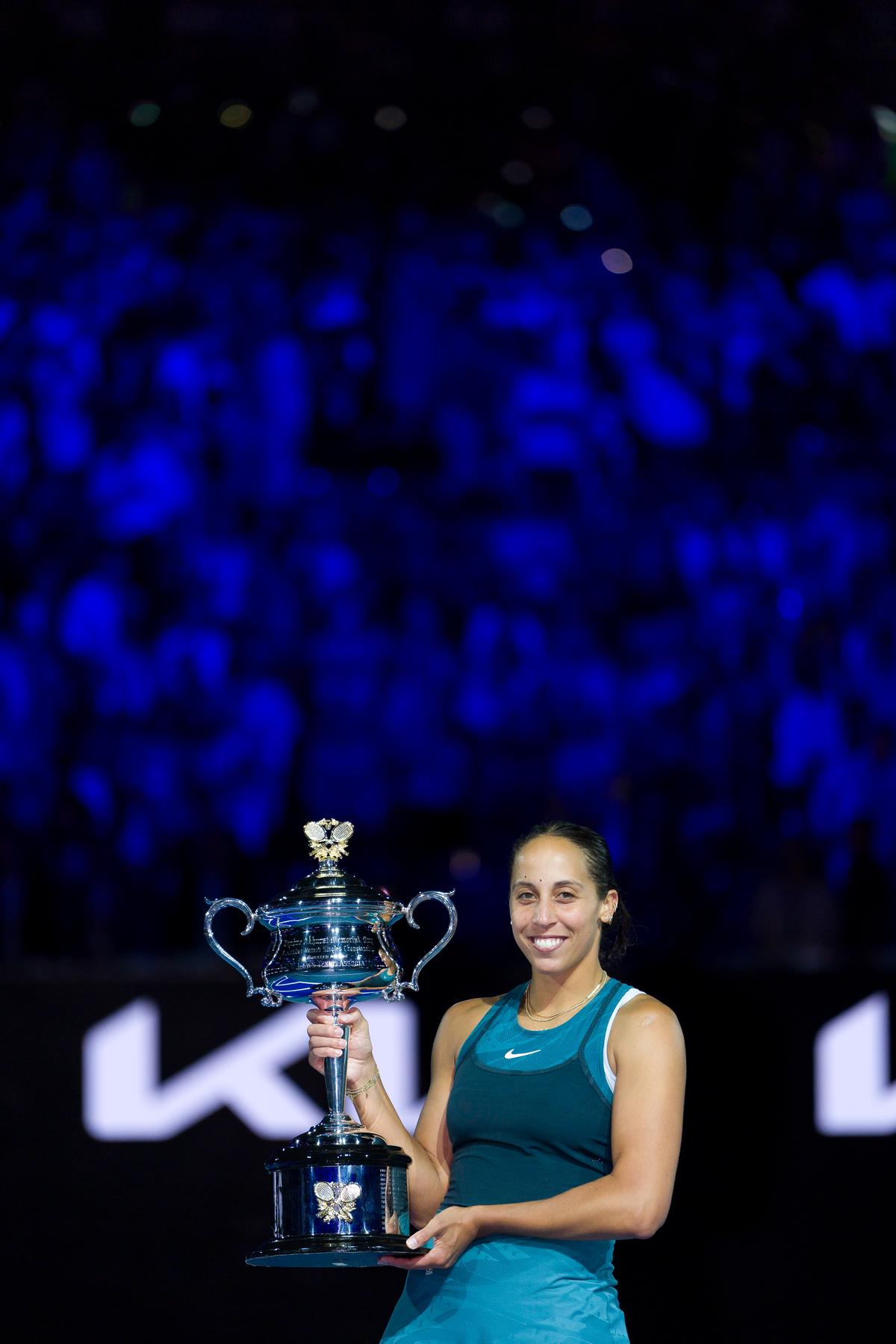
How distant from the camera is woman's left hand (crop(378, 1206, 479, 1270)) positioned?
201 cm

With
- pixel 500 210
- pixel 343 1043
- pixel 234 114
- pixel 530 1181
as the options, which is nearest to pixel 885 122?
pixel 500 210

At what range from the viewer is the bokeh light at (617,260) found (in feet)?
23.0

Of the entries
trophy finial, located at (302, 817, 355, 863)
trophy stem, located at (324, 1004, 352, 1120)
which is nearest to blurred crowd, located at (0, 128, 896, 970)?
trophy finial, located at (302, 817, 355, 863)

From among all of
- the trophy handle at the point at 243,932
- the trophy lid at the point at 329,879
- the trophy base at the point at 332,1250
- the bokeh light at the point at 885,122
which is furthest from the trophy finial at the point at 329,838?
the bokeh light at the point at 885,122

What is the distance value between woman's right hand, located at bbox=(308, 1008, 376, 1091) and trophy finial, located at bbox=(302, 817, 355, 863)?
20 cm

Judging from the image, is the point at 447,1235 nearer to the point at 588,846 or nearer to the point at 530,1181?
the point at 530,1181

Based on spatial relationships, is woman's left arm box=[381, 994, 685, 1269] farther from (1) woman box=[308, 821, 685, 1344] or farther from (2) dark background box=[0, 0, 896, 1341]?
(2) dark background box=[0, 0, 896, 1341]

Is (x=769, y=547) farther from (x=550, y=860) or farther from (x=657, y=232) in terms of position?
(x=550, y=860)

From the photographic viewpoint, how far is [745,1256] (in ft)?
11.3

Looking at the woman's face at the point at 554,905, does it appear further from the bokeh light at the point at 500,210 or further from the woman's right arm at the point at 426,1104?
the bokeh light at the point at 500,210

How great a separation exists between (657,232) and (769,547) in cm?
123

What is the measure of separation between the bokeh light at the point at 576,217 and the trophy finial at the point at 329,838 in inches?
194

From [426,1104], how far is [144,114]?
5.20m

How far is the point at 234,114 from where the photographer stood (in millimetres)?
6699
